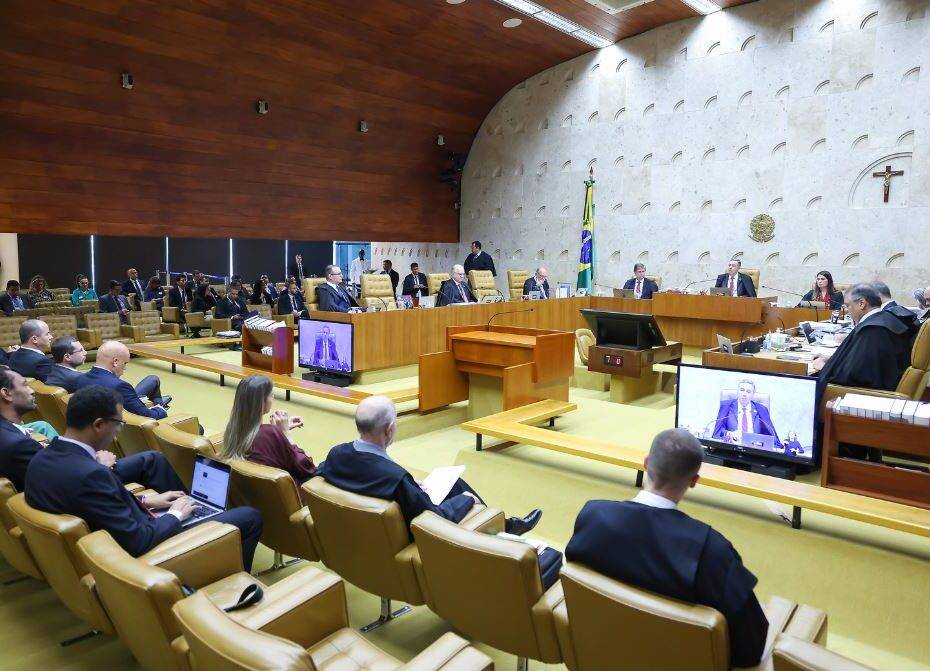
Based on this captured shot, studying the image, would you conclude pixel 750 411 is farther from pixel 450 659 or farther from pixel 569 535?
pixel 450 659

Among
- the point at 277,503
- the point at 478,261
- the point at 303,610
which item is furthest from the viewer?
the point at 478,261

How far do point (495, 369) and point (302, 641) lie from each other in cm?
402

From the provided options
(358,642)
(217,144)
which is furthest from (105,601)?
(217,144)

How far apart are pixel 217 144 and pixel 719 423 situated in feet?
34.3

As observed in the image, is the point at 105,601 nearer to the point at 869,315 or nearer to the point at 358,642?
the point at 358,642

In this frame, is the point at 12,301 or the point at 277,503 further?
the point at 12,301

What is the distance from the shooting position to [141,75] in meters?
10.4

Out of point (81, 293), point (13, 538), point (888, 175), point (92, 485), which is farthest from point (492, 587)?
point (81, 293)

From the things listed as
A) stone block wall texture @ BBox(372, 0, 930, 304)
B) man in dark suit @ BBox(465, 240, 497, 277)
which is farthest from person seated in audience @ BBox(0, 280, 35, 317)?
man in dark suit @ BBox(465, 240, 497, 277)

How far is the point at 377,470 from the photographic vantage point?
2.56 metres

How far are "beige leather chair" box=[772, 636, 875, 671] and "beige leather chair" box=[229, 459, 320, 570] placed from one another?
1858mm

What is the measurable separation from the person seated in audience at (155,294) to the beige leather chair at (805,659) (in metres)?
12.3

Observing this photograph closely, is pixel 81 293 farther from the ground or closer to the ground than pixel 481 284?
closer to the ground

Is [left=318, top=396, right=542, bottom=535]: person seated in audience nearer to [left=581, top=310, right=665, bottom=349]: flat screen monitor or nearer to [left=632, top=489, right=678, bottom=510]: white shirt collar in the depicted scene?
[left=632, top=489, right=678, bottom=510]: white shirt collar
